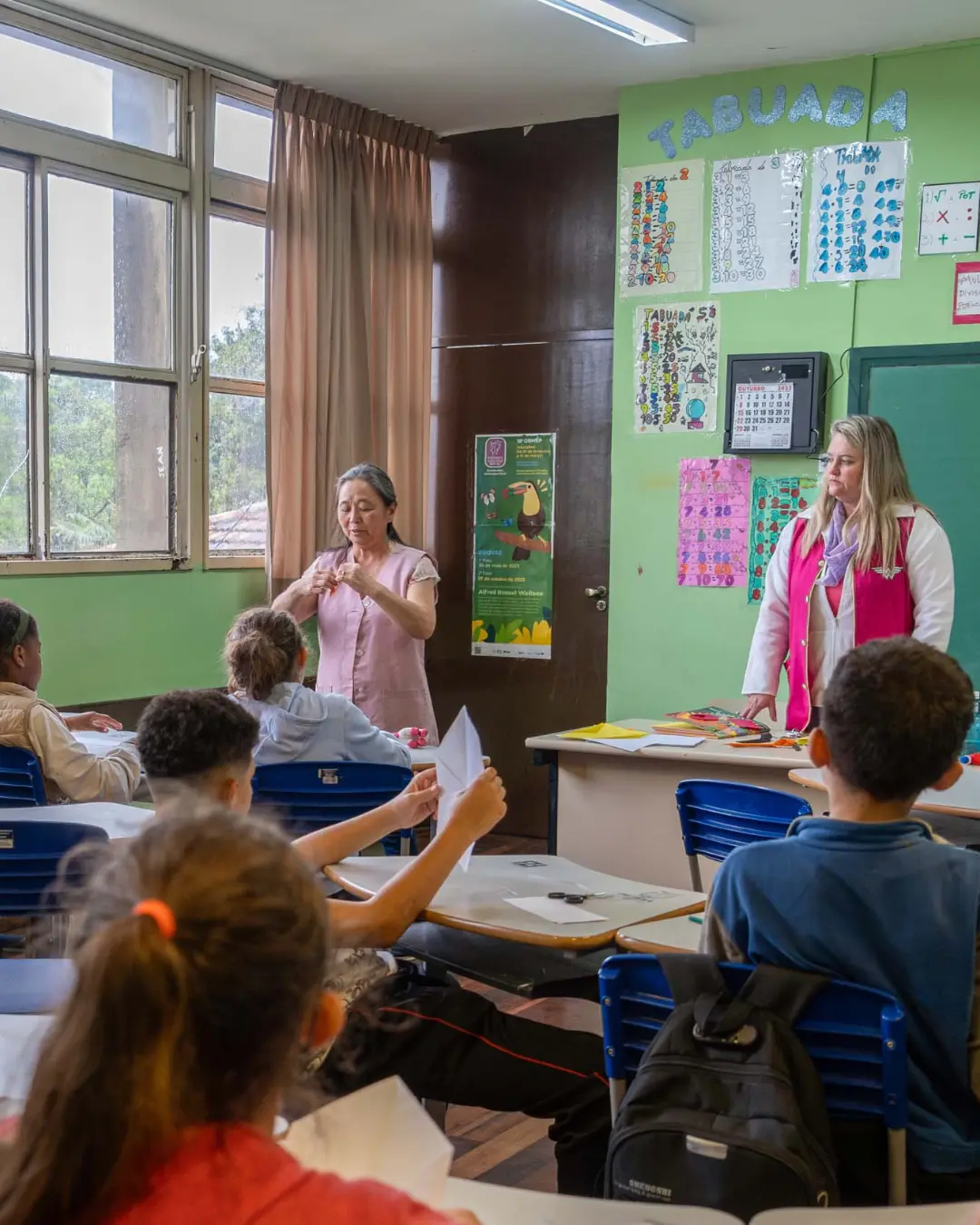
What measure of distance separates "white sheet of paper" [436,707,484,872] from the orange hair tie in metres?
1.33

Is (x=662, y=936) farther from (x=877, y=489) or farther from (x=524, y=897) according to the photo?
(x=877, y=489)

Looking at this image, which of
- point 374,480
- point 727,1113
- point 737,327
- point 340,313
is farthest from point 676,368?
point 727,1113

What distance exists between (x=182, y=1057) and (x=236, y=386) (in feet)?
15.9

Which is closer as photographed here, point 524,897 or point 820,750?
point 820,750

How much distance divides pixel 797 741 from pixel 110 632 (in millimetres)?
2490

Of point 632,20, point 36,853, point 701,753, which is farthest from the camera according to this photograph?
point 632,20

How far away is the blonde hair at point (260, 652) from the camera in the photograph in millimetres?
3441

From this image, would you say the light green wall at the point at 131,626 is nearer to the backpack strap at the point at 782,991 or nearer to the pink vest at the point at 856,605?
the pink vest at the point at 856,605

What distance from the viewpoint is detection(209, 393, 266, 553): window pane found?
5449 millimetres

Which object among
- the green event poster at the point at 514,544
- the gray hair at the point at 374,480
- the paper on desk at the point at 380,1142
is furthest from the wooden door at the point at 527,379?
the paper on desk at the point at 380,1142

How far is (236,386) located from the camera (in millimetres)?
5500

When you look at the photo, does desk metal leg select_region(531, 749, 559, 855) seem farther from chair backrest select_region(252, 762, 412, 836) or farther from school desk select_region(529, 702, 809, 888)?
chair backrest select_region(252, 762, 412, 836)

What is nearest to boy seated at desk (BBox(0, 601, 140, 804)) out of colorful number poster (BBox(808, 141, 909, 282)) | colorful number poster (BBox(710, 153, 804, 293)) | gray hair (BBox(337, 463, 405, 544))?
gray hair (BBox(337, 463, 405, 544))

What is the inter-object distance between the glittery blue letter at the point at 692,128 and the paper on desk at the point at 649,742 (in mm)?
2659
